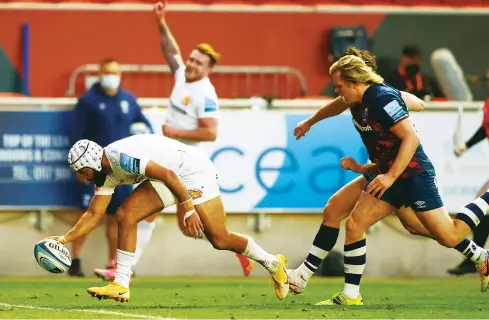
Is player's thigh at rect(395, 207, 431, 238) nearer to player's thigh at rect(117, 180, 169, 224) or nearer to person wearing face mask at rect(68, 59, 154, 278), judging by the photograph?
player's thigh at rect(117, 180, 169, 224)

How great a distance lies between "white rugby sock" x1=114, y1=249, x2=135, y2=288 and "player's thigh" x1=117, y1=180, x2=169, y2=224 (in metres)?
0.25

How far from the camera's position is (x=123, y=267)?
10.7m

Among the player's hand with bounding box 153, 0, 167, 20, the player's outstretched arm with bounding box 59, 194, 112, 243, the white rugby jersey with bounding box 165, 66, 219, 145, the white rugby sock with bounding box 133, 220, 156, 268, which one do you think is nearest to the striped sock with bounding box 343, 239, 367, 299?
the player's outstretched arm with bounding box 59, 194, 112, 243

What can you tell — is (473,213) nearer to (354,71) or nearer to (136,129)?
(354,71)

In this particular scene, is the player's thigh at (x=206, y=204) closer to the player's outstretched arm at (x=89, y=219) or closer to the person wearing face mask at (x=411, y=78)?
the player's outstretched arm at (x=89, y=219)

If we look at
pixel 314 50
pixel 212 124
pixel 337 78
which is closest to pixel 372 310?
pixel 337 78

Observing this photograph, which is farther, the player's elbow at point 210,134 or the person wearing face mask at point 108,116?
the person wearing face mask at point 108,116

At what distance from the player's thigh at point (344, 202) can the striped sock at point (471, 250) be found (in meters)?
0.99

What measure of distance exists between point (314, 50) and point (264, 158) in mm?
4882

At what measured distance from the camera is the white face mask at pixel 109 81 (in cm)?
1490

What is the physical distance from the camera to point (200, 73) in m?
13.4

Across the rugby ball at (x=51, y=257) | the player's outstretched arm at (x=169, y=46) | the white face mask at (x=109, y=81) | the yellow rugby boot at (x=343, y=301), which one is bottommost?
the yellow rugby boot at (x=343, y=301)

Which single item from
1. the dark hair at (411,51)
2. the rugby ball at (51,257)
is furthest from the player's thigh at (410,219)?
the dark hair at (411,51)

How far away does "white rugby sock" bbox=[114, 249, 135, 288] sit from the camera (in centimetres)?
1070
